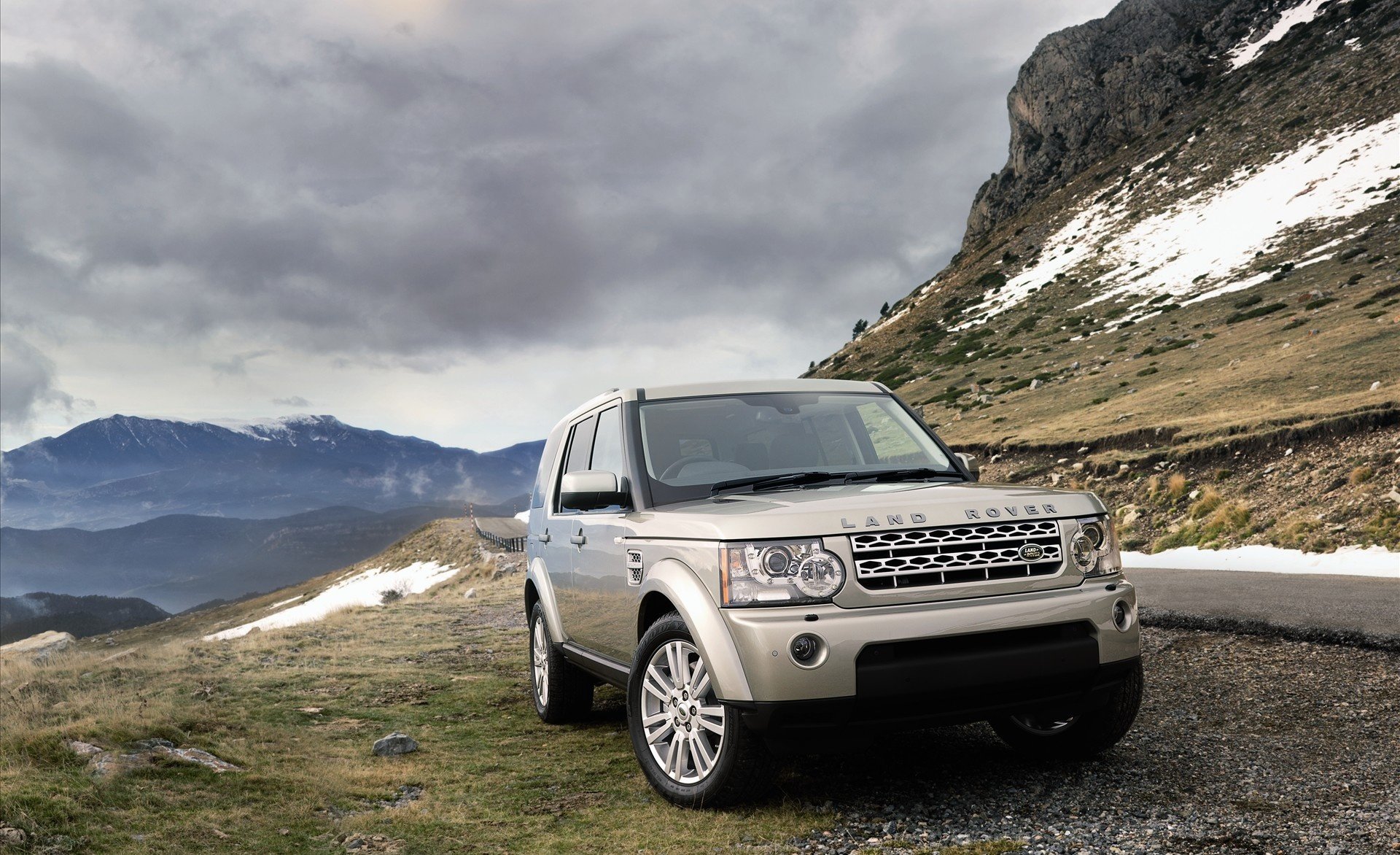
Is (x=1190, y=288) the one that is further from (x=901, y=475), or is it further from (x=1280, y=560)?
(x=901, y=475)

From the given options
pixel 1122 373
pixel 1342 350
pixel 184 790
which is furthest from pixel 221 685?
pixel 1122 373

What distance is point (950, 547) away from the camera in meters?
4.04

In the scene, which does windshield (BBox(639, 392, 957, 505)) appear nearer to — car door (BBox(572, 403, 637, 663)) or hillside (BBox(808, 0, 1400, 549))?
car door (BBox(572, 403, 637, 663))

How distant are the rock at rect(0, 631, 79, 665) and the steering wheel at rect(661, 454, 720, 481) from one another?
11.0 metres

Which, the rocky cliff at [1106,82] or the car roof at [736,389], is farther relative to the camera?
the rocky cliff at [1106,82]

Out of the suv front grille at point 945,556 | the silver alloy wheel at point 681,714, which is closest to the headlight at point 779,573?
the suv front grille at point 945,556

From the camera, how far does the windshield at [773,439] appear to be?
17.2 ft

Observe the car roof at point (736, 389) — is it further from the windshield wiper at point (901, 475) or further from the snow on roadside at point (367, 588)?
the snow on roadside at point (367, 588)

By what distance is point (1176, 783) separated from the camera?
445cm

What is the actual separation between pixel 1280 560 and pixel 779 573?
12.2 metres

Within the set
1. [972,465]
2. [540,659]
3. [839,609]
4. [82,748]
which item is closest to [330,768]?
[82,748]

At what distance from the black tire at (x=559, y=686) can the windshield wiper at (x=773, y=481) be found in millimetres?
2093

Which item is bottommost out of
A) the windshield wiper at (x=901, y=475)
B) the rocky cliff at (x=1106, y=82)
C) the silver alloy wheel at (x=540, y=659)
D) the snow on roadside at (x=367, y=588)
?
the snow on roadside at (x=367, y=588)

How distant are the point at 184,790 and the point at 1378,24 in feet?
276
